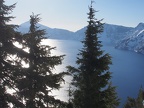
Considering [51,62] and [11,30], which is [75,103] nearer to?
[51,62]

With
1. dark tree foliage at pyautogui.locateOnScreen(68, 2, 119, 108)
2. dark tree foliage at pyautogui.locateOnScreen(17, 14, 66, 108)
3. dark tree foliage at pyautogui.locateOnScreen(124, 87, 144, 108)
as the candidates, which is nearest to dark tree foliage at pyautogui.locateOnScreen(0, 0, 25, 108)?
dark tree foliage at pyautogui.locateOnScreen(17, 14, 66, 108)

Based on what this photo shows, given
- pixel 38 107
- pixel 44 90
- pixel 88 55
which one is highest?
pixel 88 55

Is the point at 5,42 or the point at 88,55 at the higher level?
the point at 88,55

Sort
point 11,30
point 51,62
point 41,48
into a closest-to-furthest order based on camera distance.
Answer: point 11,30 < point 51,62 < point 41,48

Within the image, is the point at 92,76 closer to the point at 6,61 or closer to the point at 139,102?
the point at 6,61

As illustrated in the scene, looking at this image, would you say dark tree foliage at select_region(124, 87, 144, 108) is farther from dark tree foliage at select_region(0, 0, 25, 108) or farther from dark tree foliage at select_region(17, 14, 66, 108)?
dark tree foliage at select_region(0, 0, 25, 108)

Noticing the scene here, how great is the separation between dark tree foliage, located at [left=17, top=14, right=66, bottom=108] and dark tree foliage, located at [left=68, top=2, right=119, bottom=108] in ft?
18.3

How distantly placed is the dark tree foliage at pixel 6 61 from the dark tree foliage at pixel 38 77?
45cm

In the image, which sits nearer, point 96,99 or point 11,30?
point 11,30

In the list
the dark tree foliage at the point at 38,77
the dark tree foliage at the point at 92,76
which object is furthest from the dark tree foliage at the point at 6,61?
the dark tree foliage at the point at 92,76

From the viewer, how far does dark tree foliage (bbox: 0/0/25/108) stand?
11133 mm

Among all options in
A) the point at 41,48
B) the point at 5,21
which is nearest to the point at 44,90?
the point at 41,48

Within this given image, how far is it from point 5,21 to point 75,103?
391 inches

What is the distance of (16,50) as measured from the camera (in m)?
11.4
